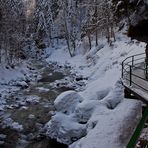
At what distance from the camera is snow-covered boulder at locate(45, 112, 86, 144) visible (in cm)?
1463

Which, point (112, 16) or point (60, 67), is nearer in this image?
point (112, 16)

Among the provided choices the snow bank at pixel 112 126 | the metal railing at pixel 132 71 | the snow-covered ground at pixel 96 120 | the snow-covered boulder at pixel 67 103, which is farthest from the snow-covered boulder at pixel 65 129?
the metal railing at pixel 132 71

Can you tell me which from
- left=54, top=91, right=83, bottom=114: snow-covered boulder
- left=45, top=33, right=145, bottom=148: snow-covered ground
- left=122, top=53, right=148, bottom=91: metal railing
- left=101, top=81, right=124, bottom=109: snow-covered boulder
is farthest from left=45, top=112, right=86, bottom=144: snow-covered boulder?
left=122, top=53, right=148, bottom=91: metal railing

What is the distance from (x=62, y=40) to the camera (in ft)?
212

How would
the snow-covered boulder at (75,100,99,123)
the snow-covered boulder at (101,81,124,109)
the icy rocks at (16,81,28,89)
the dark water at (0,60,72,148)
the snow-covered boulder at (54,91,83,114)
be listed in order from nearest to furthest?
the dark water at (0,60,72,148), the snow-covered boulder at (75,100,99,123), the snow-covered boulder at (101,81,124,109), the snow-covered boulder at (54,91,83,114), the icy rocks at (16,81,28,89)

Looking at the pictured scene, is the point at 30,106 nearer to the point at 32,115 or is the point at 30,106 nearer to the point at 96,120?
the point at 32,115

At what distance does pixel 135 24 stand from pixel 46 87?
18.5m

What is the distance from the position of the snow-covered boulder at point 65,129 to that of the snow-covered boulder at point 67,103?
2.73 ft

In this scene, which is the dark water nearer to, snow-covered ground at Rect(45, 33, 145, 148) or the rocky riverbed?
the rocky riverbed

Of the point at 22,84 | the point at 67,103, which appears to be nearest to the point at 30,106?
the point at 67,103

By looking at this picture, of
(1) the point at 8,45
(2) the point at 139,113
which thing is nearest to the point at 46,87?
(1) the point at 8,45

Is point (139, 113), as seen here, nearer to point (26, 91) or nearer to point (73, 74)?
point (26, 91)

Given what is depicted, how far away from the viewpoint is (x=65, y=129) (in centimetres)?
1492

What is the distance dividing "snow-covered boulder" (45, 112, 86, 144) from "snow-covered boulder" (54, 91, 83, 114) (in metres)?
0.83
